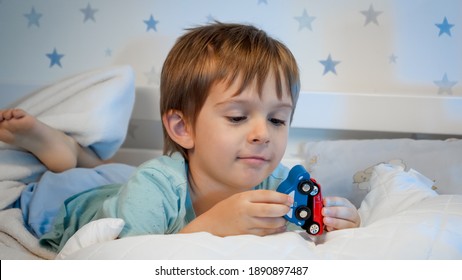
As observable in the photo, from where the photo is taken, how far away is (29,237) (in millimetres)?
864

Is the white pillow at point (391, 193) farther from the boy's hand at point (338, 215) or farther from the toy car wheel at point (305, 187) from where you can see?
the toy car wheel at point (305, 187)

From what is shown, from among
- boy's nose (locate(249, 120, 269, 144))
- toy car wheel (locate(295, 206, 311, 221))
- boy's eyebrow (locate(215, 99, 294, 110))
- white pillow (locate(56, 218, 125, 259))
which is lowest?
white pillow (locate(56, 218, 125, 259))

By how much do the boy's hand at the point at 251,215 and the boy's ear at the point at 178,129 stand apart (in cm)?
19

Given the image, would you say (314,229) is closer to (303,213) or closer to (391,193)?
(303,213)

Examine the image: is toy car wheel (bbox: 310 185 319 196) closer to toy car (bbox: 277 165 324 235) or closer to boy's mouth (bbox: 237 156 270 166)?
toy car (bbox: 277 165 324 235)

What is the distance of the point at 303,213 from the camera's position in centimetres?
66

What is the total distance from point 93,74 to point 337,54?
0.61 metres

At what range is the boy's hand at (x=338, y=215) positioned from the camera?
0.69 meters

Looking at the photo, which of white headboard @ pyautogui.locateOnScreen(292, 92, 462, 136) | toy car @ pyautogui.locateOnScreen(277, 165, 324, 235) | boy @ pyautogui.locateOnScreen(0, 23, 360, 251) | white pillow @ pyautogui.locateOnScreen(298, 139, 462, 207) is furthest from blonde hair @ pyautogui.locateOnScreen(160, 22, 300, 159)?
white headboard @ pyautogui.locateOnScreen(292, 92, 462, 136)

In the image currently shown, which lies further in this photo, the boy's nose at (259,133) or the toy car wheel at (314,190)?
the boy's nose at (259,133)

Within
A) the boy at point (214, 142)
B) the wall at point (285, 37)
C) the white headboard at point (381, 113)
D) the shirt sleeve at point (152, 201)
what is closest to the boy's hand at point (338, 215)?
the boy at point (214, 142)

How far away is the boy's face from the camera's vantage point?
0.78 metres
